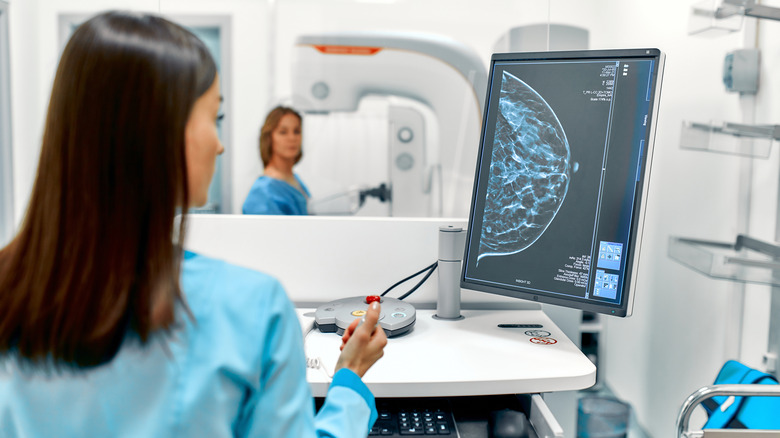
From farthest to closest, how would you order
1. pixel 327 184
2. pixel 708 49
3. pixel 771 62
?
pixel 708 49 < pixel 327 184 < pixel 771 62

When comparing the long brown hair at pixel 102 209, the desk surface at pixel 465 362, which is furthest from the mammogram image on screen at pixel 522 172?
the long brown hair at pixel 102 209

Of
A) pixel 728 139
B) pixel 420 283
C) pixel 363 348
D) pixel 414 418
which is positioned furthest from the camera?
pixel 728 139

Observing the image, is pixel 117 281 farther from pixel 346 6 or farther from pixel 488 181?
pixel 346 6

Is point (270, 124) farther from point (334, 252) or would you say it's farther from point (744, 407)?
point (744, 407)

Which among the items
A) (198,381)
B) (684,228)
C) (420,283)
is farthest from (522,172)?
(684,228)

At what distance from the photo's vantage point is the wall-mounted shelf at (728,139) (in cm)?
160

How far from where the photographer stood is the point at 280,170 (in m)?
1.77

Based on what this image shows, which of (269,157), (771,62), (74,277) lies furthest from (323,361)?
(771,62)

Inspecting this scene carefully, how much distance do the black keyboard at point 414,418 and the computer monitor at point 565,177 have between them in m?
0.29

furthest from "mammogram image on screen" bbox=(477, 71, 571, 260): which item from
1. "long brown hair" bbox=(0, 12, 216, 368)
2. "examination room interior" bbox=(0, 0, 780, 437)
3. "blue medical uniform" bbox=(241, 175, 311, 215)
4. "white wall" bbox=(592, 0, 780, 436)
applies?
"long brown hair" bbox=(0, 12, 216, 368)

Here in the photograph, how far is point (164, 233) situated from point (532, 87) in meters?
0.94

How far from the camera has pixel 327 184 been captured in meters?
1.79

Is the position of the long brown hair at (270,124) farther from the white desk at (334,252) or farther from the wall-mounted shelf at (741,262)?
the wall-mounted shelf at (741,262)

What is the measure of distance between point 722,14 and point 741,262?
65cm
